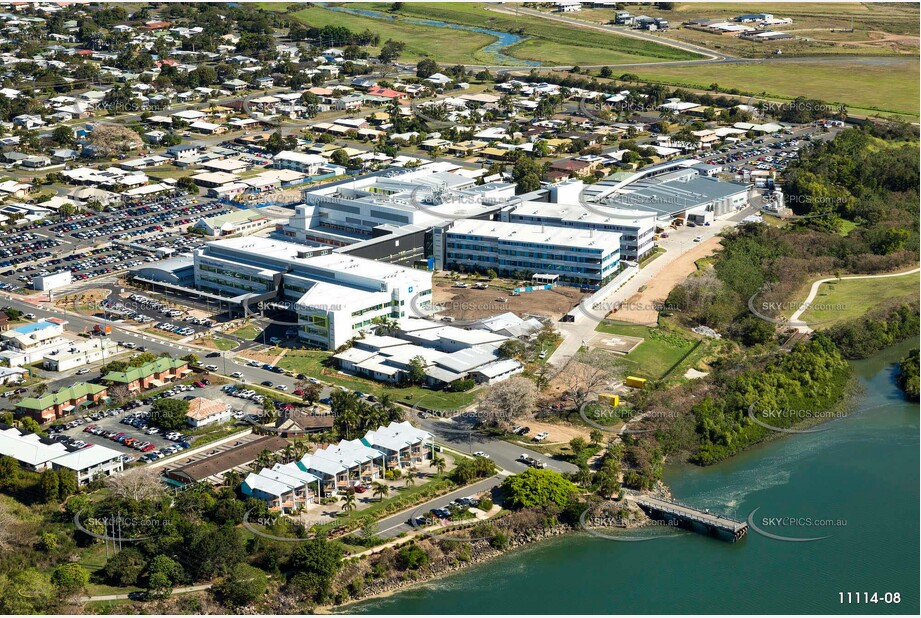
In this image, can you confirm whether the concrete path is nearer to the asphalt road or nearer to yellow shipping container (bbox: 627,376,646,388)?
yellow shipping container (bbox: 627,376,646,388)

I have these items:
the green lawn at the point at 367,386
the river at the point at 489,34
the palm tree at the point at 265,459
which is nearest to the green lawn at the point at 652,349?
the green lawn at the point at 367,386

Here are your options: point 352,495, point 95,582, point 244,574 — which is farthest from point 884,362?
point 95,582

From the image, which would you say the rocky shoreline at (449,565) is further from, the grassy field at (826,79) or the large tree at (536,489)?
the grassy field at (826,79)

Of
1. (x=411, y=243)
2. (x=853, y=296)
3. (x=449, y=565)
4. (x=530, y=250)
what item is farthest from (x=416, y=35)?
(x=449, y=565)

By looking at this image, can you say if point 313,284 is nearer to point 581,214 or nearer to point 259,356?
point 259,356

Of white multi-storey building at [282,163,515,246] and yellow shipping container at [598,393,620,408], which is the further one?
white multi-storey building at [282,163,515,246]

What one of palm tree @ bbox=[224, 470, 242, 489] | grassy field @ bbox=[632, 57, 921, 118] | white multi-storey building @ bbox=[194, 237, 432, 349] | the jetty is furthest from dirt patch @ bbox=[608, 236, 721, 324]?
grassy field @ bbox=[632, 57, 921, 118]

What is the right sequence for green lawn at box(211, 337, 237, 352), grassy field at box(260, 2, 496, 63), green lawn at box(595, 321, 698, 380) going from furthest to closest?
grassy field at box(260, 2, 496, 63) → green lawn at box(211, 337, 237, 352) → green lawn at box(595, 321, 698, 380)
